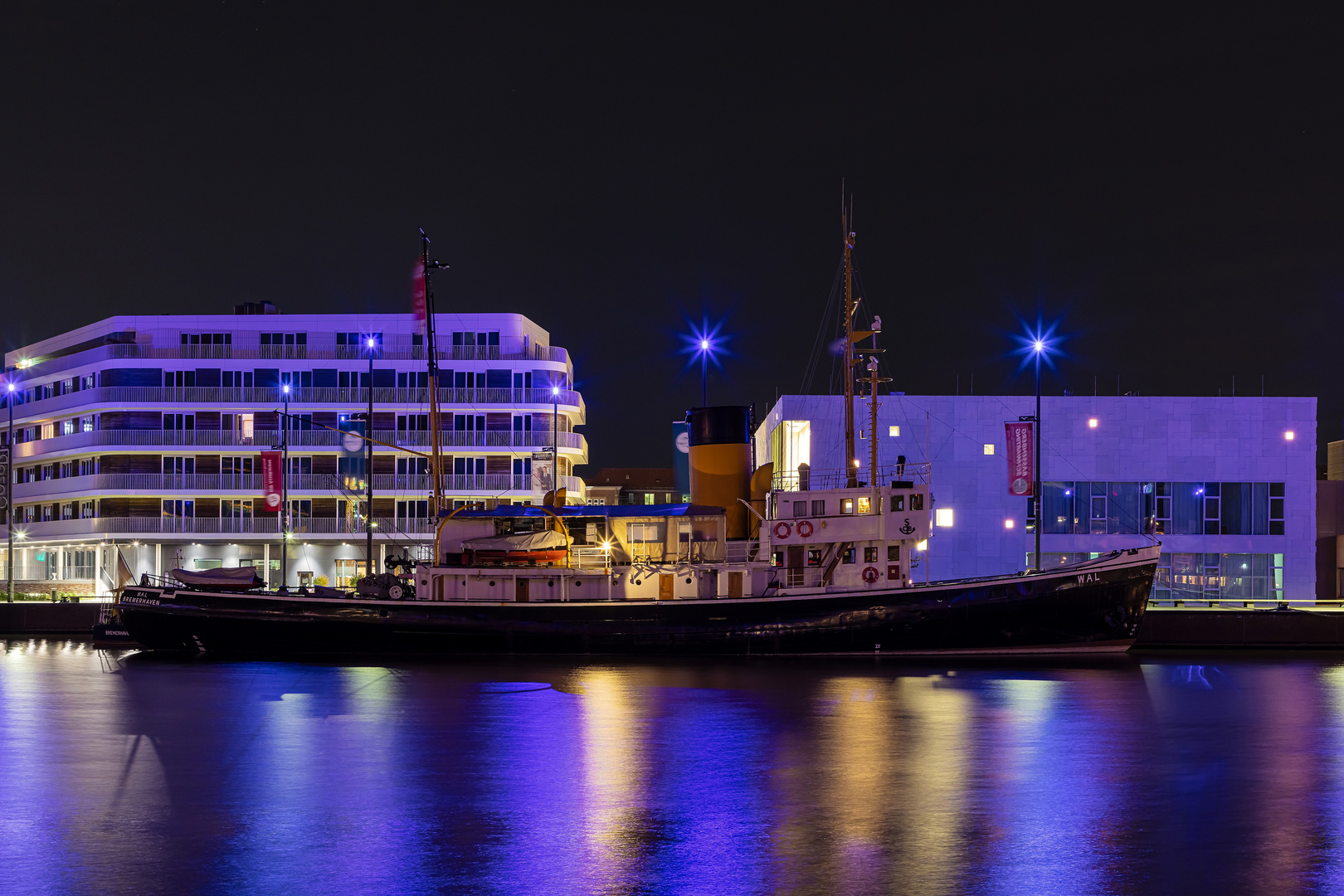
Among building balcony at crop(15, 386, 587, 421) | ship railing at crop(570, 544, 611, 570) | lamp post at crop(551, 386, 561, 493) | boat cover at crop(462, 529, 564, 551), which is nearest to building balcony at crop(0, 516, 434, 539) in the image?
building balcony at crop(15, 386, 587, 421)

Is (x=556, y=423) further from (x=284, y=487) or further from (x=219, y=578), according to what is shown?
(x=219, y=578)

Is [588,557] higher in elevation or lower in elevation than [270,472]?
lower

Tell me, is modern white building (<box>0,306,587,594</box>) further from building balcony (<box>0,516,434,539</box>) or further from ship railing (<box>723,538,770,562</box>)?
ship railing (<box>723,538,770,562</box>)

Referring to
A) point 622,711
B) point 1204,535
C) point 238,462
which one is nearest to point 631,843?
point 622,711

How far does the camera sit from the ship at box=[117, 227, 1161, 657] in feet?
143

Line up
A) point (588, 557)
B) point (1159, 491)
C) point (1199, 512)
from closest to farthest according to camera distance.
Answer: point (588, 557) → point (1199, 512) → point (1159, 491)

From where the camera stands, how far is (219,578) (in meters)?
48.0

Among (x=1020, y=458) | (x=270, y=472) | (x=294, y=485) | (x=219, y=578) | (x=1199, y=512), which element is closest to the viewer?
(x=219, y=578)

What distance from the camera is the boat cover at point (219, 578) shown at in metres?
47.8

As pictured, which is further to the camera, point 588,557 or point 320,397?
point 320,397

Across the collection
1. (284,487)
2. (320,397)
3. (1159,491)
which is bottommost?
(1159,491)

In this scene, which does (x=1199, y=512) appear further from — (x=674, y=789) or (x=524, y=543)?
(x=674, y=789)

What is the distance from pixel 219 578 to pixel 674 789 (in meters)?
34.3

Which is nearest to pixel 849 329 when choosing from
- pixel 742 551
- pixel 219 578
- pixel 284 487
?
pixel 742 551
